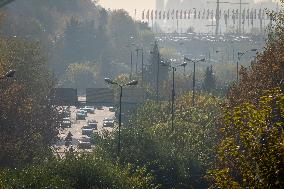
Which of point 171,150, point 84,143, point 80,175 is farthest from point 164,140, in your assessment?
point 84,143

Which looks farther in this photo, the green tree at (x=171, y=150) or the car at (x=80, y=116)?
the car at (x=80, y=116)

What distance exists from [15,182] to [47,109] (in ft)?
118

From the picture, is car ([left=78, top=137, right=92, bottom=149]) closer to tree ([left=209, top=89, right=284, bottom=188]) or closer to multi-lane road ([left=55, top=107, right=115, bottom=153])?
multi-lane road ([left=55, top=107, right=115, bottom=153])

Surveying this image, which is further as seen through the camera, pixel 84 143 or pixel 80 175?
pixel 84 143

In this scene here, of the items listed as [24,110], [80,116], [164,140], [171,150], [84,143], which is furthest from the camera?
[80,116]

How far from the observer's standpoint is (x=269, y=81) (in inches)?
1635

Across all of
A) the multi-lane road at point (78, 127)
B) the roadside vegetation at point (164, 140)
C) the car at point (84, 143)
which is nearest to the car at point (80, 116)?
the multi-lane road at point (78, 127)

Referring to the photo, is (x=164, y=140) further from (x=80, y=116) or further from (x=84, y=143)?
(x=80, y=116)

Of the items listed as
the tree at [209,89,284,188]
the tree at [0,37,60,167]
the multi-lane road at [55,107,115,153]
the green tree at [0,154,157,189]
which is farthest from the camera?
the multi-lane road at [55,107,115,153]

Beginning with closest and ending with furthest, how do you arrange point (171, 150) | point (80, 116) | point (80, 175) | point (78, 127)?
1. point (80, 175)
2. point (171, 150)
3. point (78, 127)
4. point (80, 116)

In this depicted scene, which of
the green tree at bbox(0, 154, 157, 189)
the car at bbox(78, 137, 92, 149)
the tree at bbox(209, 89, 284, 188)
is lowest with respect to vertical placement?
the car at bbox(78, 137, 92, 149)

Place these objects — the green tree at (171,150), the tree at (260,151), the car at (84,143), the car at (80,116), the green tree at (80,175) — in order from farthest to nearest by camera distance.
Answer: the car at (80,116) → the car at (84,143) → the green tree at (171,150) → the green tree at (80,175) → the tree at (260,151)

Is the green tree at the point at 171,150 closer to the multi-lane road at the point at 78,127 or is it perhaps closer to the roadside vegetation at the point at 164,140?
the roadside vegetation at the point at 164,140

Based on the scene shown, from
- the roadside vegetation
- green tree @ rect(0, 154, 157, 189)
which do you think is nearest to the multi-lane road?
the roadside vegetation
